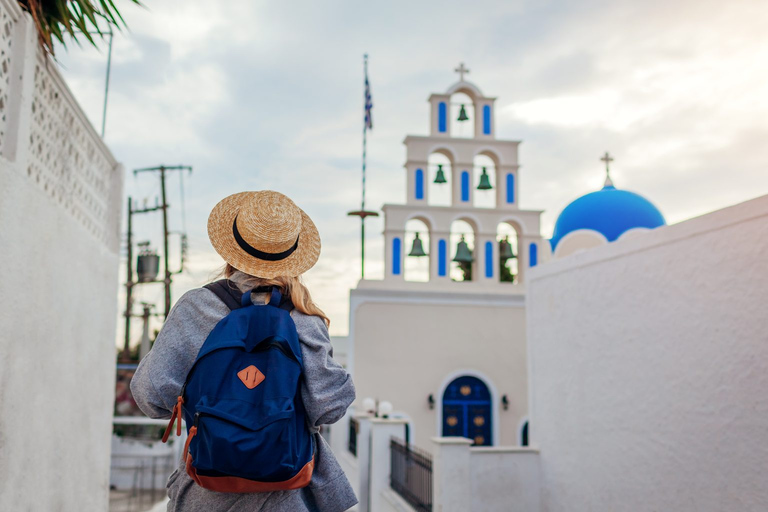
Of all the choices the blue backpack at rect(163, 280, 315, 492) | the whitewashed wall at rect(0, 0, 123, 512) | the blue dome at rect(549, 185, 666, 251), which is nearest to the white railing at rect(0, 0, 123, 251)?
the whitewashed wall at rect(0, 0, 123, 512)

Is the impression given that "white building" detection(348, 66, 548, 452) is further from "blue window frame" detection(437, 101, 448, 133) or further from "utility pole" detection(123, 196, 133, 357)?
"utility pole" detection(123, 196, 133, 357)

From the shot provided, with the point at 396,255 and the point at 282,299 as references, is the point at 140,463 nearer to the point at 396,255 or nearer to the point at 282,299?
the point at 396,255

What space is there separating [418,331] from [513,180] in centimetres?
422

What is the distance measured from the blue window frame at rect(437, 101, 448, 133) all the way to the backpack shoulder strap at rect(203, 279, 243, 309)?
13835 millimetres

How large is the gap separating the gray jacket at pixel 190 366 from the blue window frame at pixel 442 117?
45.6 ft

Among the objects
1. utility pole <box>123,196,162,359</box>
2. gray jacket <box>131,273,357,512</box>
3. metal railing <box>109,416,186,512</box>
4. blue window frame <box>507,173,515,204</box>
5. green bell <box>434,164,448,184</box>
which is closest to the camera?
gray jacket <box>131,273,357,512</box>

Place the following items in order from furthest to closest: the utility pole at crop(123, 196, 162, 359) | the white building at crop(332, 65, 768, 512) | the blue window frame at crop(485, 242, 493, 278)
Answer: the utility pole at crop(123, 196, 162, 359)
the blue window frame at crop(485, 242, 493, 278)
the white building at crop(332, 65, 768, 512)

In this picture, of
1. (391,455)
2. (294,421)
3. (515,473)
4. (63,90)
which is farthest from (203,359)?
(391,455)

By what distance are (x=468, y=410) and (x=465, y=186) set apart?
16.6 ft

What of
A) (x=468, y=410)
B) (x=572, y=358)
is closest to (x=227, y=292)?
(x=572, y=358)

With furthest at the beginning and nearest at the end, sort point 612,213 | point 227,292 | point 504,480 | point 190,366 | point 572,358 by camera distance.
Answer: point 612,213, point 504,480, point 572,358, point 227,292, point 190,366

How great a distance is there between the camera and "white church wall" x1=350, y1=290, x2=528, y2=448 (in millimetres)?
14672

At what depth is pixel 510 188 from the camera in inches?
624

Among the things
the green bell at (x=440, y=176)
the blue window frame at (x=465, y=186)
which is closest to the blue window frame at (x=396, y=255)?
the green bell at (x=440, y=176)
